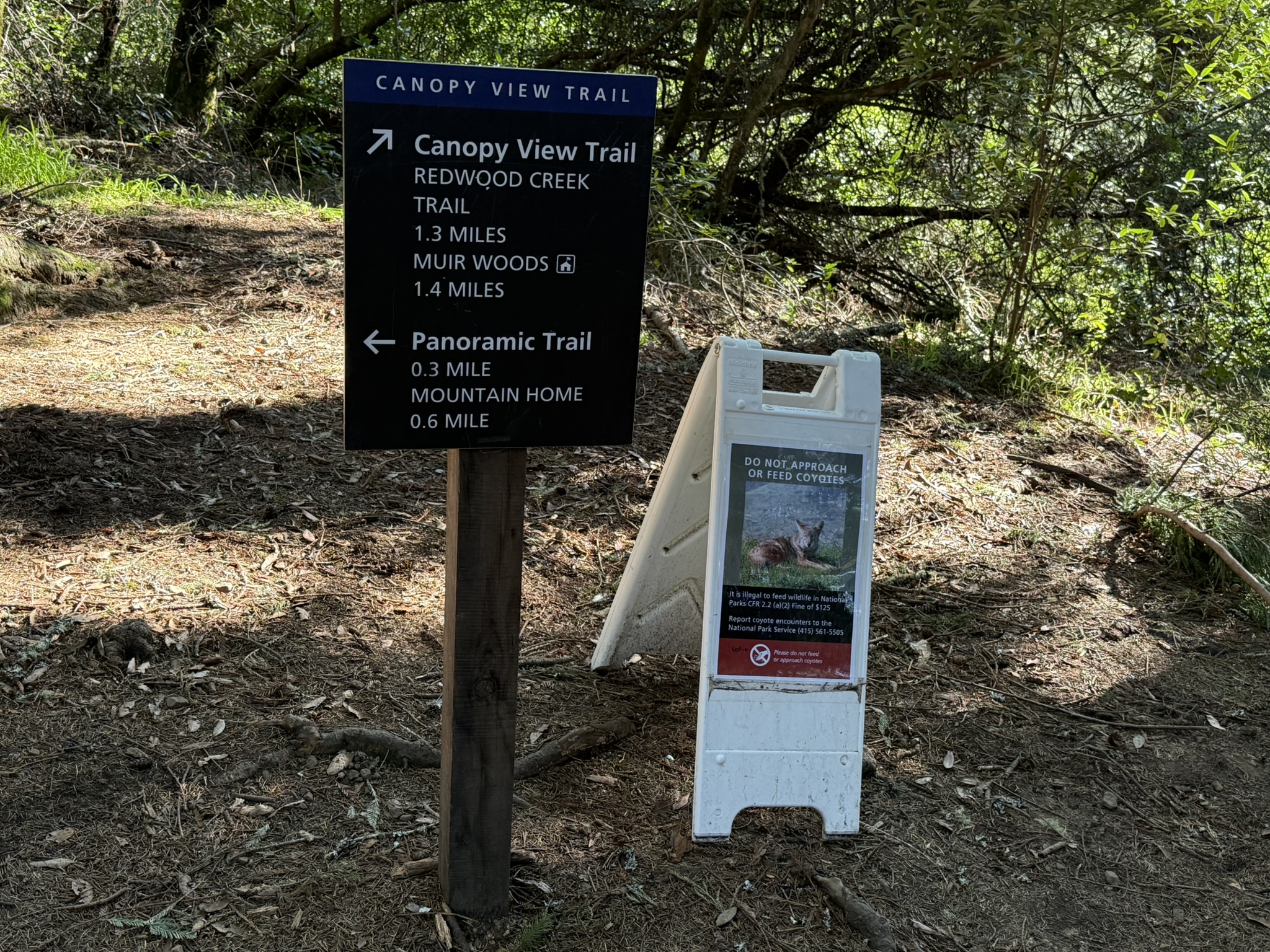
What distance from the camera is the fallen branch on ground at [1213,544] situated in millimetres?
4703

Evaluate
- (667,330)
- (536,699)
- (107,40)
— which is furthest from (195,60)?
(536,699)

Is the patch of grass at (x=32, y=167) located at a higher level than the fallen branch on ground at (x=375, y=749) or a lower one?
higher

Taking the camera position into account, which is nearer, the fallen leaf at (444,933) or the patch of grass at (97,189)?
the fallen leaf at (444,933)

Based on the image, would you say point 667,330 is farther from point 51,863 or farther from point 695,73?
point 51,863

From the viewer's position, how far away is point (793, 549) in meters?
3.14

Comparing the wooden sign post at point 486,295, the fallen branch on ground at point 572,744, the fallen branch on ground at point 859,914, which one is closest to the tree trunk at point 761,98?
the fallen branch on ground at point 572,744

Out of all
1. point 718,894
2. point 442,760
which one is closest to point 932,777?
point 718,894

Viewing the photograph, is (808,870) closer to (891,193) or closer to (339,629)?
(339,629)

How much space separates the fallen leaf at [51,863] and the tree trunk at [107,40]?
938 centimetres

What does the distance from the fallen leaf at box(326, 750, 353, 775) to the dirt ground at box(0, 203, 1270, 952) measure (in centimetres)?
3

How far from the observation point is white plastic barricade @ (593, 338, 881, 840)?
307 cm

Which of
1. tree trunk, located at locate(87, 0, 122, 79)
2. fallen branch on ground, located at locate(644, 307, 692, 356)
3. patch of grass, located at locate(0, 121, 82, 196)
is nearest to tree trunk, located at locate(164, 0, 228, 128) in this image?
tree trunk, located at locate(87, 0, 122, 79)

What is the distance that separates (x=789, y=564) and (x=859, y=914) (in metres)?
0.93

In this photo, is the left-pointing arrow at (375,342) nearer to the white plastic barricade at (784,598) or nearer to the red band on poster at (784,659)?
the white plastic barricade at (784,598)
